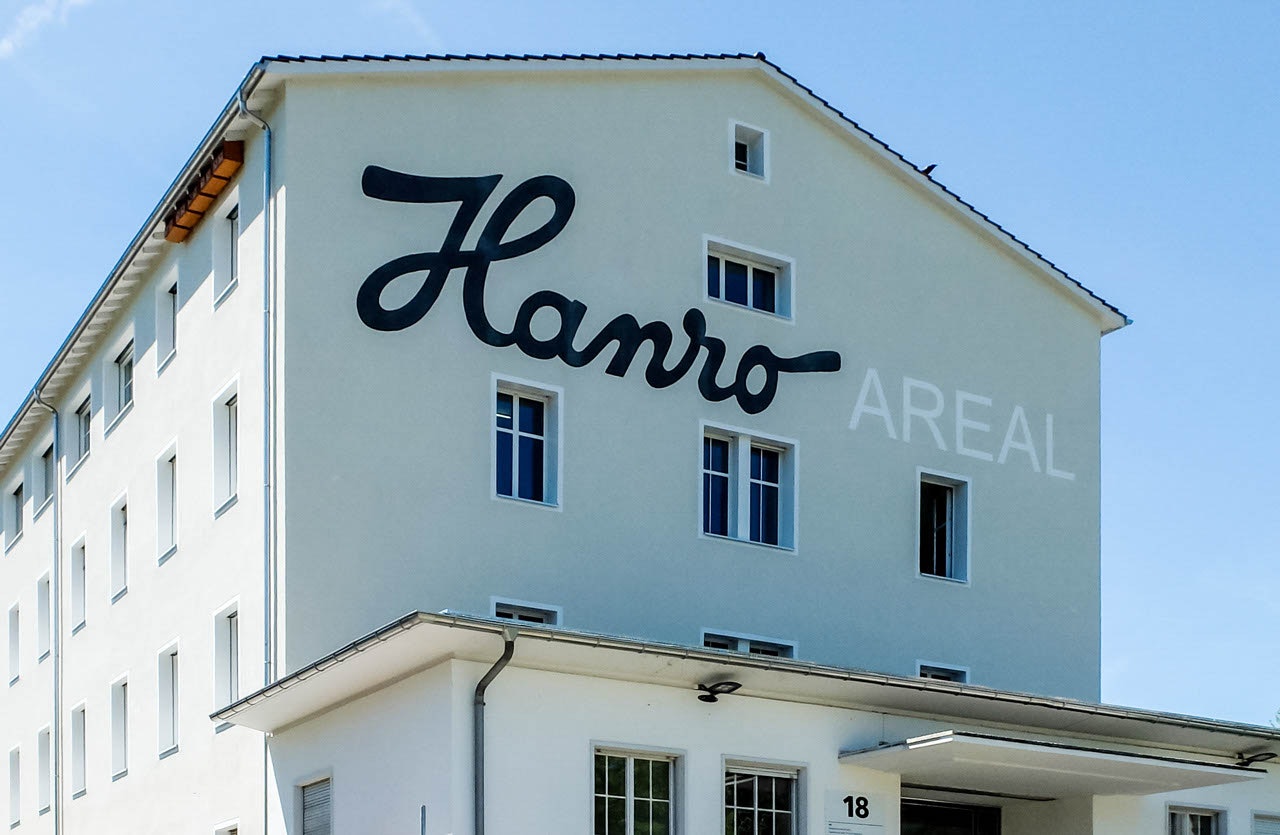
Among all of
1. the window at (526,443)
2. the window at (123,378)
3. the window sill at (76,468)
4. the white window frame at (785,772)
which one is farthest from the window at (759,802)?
the window sill at (76,468)

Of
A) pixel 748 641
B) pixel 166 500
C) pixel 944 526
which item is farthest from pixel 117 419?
pixel 944 526

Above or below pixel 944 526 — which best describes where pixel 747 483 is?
above

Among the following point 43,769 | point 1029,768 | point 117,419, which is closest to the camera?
point 1029,768

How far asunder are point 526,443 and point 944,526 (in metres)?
8.16

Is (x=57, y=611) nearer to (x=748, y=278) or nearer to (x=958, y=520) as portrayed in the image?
(x=748, y=278)

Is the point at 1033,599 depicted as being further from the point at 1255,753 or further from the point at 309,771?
the point at 309,771

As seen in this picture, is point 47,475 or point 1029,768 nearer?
point 1029,768

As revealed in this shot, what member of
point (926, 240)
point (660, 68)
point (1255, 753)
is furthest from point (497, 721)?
point (926, 240)

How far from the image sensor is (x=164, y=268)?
29453 mm

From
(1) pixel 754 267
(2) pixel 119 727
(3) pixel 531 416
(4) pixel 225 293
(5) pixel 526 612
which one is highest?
(1) pixel 754 267

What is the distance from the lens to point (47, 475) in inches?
1465

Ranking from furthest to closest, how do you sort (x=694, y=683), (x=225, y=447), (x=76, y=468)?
1. (x=76, y=468)
2. (x=225, y=447)
3. (x=694, y=683)

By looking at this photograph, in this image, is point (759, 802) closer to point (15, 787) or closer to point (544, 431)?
point (544, 431)

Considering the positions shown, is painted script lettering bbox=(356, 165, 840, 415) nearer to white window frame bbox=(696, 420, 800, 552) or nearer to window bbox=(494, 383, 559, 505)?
white window frame bbox=(696, 420, 800, 552)
